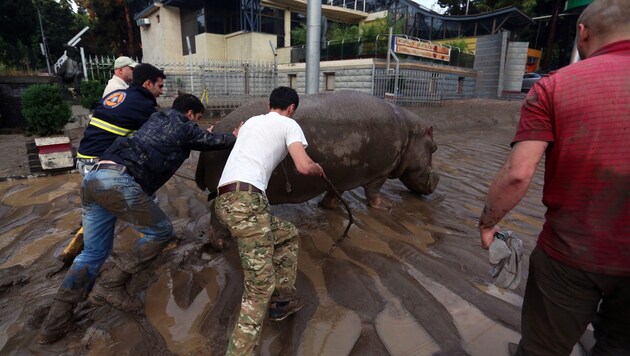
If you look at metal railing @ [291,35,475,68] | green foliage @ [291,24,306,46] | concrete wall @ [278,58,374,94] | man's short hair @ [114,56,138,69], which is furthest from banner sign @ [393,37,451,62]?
man's short hair @ [114,56,138,69]

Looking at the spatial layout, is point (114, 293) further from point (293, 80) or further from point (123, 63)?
point (293, 80)

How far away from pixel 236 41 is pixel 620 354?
76.5 feet

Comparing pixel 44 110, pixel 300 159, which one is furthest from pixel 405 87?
pixel 300 159

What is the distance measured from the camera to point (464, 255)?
4.04m

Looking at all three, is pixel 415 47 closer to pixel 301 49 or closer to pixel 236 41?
pixel 301 49

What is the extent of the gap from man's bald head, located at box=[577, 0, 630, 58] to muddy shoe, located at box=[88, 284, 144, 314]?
3.58 meters

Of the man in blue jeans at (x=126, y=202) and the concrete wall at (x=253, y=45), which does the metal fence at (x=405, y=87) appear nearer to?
the concrete wall at (x=253, y=45)

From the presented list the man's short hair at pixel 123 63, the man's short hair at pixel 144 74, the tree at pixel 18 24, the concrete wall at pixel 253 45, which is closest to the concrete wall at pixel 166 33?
the concrete wall at pixel 253 45

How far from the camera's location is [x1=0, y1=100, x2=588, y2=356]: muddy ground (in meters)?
2.75

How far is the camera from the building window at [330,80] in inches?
726

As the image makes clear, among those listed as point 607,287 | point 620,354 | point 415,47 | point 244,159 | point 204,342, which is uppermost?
point 415,47

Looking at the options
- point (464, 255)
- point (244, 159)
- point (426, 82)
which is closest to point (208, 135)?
point (244, 159)

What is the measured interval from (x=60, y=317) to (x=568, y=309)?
3341mm

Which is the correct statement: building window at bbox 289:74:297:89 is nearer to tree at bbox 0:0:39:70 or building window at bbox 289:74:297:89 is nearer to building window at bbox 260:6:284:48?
building window at bbox 260:6:284:48
